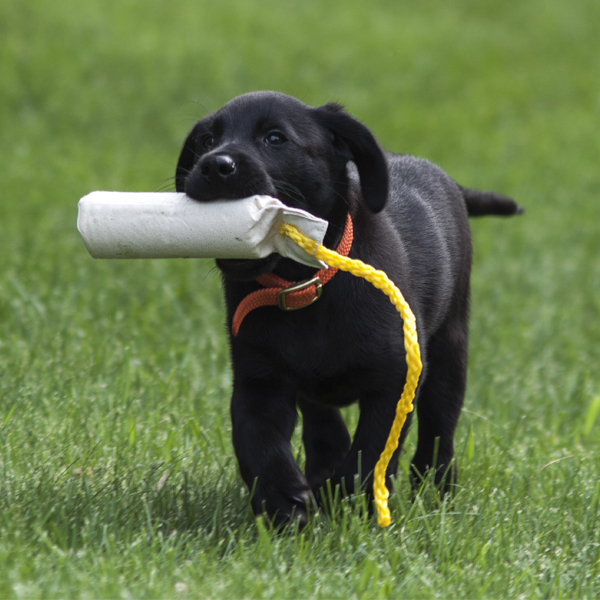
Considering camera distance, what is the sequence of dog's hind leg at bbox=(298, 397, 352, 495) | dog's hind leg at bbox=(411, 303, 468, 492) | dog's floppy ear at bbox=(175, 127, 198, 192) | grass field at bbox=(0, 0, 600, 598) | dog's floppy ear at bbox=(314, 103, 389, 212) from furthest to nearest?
dog's hind leg at bbox=(411, 303, 468, 492), dog's hind leg at bbox=(298, 397, 352, 495), dog's floppy ear at bbox=(175, 127, 198, 192), dog's floppy ear at bbox=(314, 103, 389, 212), grass field at bbox=(0, 0, 600, 598)

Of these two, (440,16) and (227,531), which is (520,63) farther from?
(227,531)

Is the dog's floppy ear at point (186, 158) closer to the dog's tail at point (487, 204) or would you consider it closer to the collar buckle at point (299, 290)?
the collar buckle at point (299, 290)

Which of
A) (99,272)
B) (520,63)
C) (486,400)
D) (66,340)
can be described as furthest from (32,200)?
(520,63)

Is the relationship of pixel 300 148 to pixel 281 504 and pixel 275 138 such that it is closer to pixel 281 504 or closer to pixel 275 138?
pixel 275 138

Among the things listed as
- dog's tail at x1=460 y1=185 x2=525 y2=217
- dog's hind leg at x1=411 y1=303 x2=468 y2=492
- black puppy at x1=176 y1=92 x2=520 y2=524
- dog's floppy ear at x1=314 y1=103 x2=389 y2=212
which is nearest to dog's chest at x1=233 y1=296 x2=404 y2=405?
black puppy at x1=176 y1=92 x2=520 y2=524

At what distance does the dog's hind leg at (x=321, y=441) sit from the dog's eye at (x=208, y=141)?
3.37 ft

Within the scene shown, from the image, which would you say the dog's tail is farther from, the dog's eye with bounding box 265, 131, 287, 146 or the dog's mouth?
the dog's mouth

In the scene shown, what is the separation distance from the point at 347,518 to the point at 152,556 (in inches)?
27.7

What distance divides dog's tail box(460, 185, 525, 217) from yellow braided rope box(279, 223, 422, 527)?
62.4 inches

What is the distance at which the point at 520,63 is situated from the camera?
15.3m

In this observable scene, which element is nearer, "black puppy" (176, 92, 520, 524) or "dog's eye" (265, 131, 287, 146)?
"black puppy" (176, 92, 520, 524)

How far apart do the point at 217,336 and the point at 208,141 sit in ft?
7.88

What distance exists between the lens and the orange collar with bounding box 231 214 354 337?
9.46 feet

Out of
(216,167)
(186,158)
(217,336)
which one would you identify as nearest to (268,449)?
(216,167)
